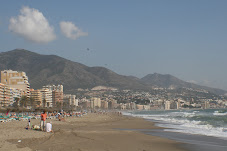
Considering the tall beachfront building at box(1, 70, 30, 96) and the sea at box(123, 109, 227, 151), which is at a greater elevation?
the tall beachfront building at box(1, 70, 30, 96)

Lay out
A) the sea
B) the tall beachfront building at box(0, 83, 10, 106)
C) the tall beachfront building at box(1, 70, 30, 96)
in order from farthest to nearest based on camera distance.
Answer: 1. the tall beachfront building at box(1, 70, 30, 96)
2. the tall beachfront building at box(0, 83, 10, 106)
3. the sea

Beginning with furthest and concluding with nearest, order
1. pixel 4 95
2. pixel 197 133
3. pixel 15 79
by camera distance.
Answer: pixel 15 79 < pixel 4 95 < pixel 197 133

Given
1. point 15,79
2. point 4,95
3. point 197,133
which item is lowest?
point 197,133

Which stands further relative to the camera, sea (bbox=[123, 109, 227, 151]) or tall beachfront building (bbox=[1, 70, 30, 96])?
tall beachfront building (bbox=[1, 70, 30, 96])

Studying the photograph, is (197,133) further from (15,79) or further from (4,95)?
(15,79)

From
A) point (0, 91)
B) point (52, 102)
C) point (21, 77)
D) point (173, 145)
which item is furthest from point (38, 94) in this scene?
point (173, 145)

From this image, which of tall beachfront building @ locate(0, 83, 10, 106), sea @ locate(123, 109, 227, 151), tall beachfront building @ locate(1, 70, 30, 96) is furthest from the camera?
tall beachfront building @ locate(1, 70, 30, 96)

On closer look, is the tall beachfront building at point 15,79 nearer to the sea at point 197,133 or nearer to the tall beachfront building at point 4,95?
the tall beachfront building at point 4,95

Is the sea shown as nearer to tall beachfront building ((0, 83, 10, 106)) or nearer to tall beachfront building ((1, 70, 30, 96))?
tall beachfront building ((0, 83, 10, 106))

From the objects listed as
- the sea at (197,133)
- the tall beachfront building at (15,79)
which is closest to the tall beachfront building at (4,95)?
the tall beachfront building at (15,79)

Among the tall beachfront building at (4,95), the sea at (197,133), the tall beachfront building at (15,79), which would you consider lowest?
the sea at (197,133)

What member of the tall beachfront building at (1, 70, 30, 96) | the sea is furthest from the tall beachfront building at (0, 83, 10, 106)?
the sea

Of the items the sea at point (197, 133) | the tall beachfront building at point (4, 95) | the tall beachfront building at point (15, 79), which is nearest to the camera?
the sea at point (197, 133)

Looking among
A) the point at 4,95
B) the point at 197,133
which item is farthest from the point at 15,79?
the point at 197,133
